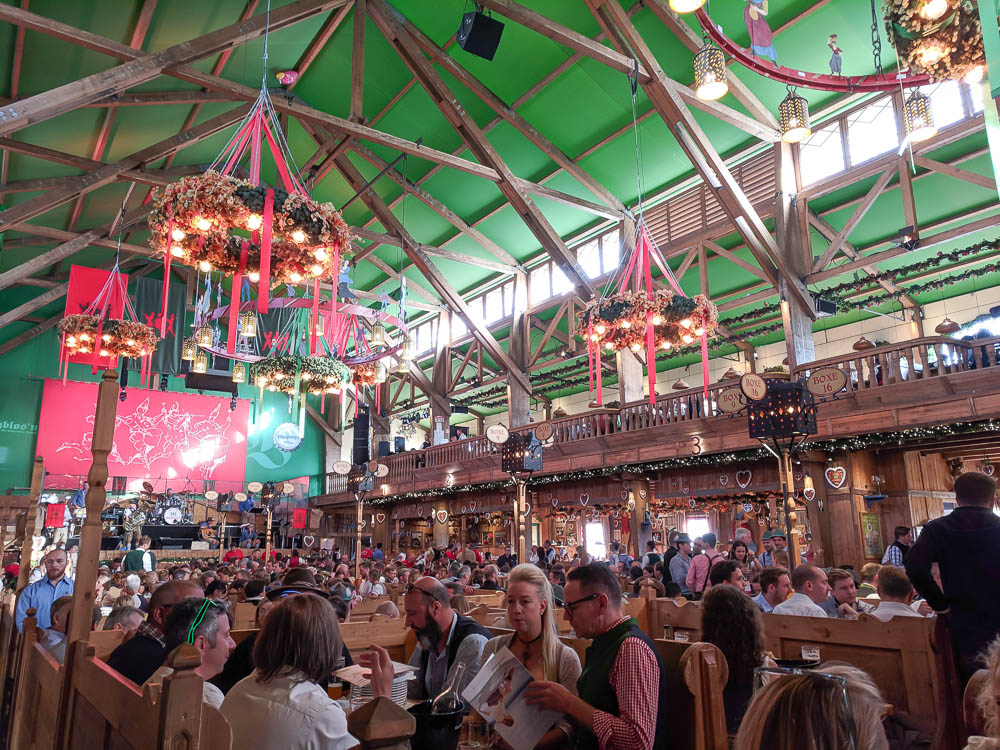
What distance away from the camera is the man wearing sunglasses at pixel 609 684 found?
202cm

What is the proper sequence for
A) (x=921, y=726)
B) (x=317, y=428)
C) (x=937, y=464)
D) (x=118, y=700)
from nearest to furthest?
(x=118, y=700) < (x=921, y=726) < (x=937, y=464) < (x=317, y=428)

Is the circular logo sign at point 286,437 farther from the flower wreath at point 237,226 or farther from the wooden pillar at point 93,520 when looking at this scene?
the wooden pillar at point 93,520

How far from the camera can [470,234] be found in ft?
53.7

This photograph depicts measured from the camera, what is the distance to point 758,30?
18.9 ft

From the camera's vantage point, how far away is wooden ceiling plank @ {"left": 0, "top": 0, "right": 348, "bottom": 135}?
24.9ft

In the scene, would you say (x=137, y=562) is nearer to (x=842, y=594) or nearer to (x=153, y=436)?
(x=842, y=594)

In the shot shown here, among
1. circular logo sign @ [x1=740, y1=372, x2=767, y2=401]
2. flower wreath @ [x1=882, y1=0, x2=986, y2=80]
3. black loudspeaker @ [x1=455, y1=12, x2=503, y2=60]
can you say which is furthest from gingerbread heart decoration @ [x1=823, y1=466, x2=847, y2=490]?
flower wreath @ [x1=882, y1=0, x2=986, y2=80]

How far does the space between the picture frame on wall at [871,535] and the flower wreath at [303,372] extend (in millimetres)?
8487

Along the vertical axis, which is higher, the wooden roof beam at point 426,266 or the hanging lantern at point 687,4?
the wooden roof beam at point 426,266

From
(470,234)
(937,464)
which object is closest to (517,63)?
(470,234)

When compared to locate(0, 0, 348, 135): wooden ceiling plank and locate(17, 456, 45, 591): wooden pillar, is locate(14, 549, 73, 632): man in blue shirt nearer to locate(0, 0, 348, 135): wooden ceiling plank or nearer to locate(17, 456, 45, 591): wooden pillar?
locate(17, 456, 45, 591): wooden pillar

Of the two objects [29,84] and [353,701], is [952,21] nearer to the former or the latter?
[353,701]

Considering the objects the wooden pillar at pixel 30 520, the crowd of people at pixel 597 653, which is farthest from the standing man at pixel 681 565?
the wooden pillar at pixel 30 520

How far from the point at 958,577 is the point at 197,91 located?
1268 cm
